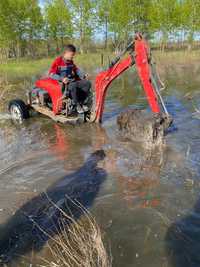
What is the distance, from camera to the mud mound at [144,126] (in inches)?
313

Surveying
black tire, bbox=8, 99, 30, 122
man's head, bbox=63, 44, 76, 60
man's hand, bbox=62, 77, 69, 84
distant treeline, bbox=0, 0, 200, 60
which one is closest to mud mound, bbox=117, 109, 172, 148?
man's hand, bbox=62, 77, 69, 84

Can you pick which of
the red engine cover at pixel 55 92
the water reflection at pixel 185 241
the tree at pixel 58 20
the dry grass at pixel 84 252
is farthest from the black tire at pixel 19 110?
the tree at pixel 58 20

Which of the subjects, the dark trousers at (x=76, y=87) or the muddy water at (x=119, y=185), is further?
the dark trousers at (x=76, y=87)

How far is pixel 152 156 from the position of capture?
7230 millimetres

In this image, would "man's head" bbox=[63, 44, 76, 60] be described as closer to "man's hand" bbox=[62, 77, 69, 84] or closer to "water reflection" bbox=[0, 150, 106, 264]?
"man's hand" bbox=[62, 77, 69, 84]

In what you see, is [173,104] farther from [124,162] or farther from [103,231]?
[103,231]

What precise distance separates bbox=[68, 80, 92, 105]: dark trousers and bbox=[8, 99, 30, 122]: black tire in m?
2.26

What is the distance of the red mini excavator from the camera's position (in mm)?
8219

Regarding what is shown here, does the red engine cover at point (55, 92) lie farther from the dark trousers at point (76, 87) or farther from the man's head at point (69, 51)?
the man's head at point (69, 51)

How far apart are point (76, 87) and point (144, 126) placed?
2.44 metres

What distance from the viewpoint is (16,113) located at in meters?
Answer: 11.6

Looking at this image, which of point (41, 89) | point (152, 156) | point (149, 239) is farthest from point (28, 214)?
point (41, 89)

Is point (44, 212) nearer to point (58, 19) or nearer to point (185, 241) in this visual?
point (185, 241)

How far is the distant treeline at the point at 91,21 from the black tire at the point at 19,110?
96.1 ft
